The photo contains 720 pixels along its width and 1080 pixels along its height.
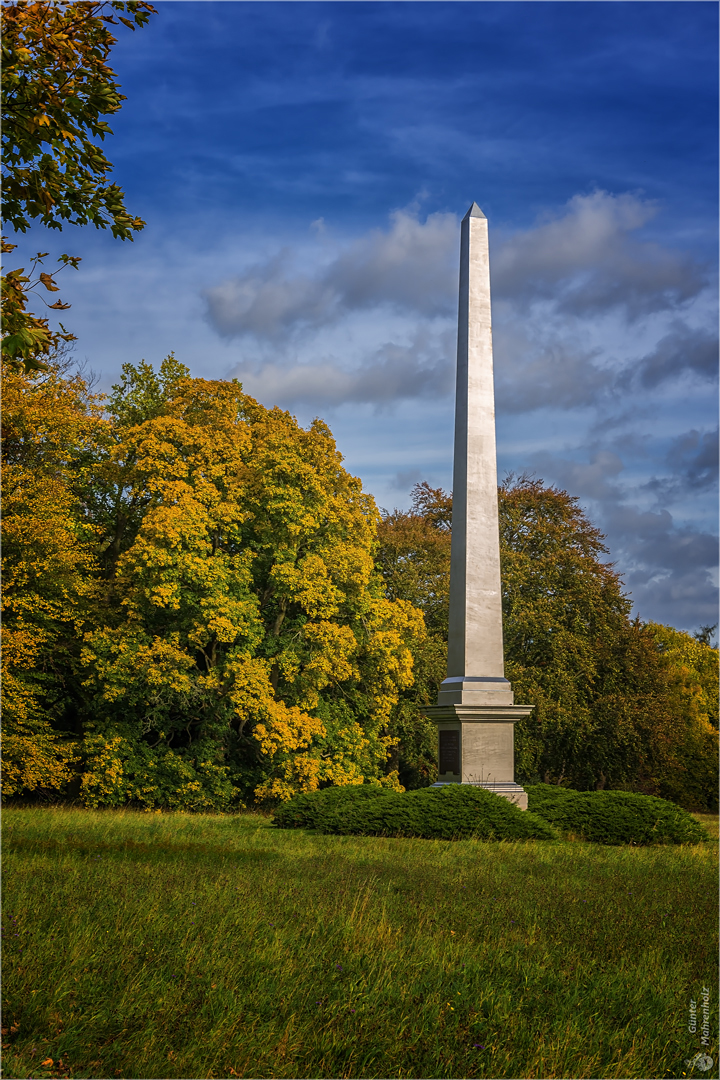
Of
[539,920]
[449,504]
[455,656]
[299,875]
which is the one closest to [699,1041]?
[539,920]

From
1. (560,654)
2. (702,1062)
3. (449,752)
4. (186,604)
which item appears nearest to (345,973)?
(702,1062)

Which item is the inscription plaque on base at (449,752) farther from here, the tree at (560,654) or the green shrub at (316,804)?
the tree at (560,654)

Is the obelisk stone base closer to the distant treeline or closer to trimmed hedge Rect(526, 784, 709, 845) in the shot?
trimmed hedge Rect(526, 784, 709, 845)

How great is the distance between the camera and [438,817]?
45.9 ft

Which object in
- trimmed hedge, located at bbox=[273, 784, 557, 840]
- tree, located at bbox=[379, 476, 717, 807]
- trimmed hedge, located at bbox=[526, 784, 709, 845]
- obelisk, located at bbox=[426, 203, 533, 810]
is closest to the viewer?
trimmed hedge, located at bbox=[273, 784, 557, 840]

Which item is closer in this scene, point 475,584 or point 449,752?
point 449,752

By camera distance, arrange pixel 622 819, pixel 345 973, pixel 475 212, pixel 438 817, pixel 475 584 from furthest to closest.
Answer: pixel 475 212 → pixel 475 584 → pixel 622 819 → pixel 438 817 → pixel 345 973

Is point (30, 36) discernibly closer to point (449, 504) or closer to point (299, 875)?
point (299, 875)

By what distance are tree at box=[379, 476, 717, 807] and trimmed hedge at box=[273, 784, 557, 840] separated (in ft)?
46.9

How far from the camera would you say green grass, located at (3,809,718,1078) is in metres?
4.43

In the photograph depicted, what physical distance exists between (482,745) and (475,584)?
9.48 ft

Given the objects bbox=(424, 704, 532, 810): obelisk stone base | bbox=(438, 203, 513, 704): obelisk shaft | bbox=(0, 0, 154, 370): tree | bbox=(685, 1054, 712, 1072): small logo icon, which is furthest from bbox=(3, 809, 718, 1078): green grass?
bbox=(438, 203, 513, 704): obelisk shaft

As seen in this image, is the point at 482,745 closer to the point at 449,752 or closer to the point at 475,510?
the point at 449,752

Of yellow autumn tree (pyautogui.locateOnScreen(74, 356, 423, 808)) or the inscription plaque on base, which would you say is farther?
yellow autumn tree (pyautogui.locateOnScreen(74, 356, 423, 808))
